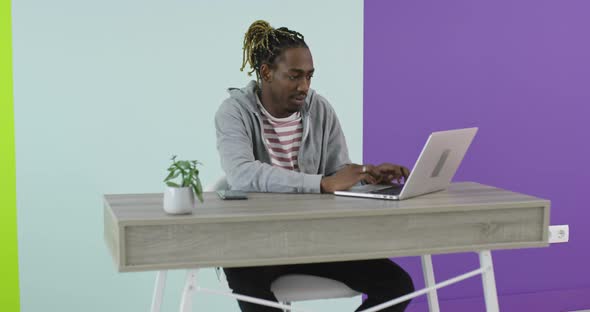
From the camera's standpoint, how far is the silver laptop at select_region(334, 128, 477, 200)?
2113 mm

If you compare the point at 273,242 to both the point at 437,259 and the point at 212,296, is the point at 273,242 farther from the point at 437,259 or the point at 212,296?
the point at 437,259

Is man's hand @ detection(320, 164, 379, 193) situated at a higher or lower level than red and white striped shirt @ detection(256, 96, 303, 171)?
lower

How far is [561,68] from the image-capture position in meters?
3.72

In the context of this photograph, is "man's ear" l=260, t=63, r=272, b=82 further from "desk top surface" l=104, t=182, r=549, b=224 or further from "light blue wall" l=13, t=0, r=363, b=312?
"light blue wall" l=13, t=0, r=363, b=312

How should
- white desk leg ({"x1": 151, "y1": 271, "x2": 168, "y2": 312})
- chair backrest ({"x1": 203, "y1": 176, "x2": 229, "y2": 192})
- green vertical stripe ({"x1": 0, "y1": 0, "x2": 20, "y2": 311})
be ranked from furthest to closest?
green vertical stripe ({"x1": 0, "y1": 0, "x2": 20, "y2": 311}), chair backrest ({"x1": 203, "y1": 176, "x2": 229, "y2": 192}), white desk leg ({"x1": 151, "y1": 271, "x2": 168, "y2": 312})

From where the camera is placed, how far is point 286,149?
8.59 feet

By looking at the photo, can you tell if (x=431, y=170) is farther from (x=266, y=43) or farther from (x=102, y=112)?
(x=102, y=112)

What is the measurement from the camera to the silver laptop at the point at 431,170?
2.11m

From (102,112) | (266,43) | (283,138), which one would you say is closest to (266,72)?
(266,43)

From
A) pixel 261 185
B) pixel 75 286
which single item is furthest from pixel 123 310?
pixel 261 185

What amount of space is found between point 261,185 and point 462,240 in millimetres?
575

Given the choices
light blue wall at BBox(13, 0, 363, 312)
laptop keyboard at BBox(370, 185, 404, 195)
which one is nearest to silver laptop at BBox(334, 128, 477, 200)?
laptop keyboard at BBox(370, 185, 404, 195)

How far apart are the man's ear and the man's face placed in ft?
0.06

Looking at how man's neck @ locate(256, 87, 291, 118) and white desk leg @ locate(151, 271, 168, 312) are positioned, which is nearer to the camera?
white desk leg @ locate(151, 271, 168, 312)
